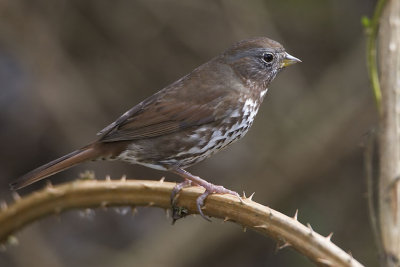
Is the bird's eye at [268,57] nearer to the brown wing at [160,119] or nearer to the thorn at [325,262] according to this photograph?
the brown wing at [160,119]

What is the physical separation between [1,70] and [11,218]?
16.3 ft

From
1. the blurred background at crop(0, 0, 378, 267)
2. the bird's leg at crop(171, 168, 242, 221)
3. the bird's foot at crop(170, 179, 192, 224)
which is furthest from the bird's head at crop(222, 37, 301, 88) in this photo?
the blurred background at crop(0, 0, 378, 267)

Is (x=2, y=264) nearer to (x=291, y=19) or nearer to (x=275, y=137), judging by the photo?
(x=275, y=137)

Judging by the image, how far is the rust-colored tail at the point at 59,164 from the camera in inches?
127

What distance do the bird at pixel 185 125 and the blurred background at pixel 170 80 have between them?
2283 mm

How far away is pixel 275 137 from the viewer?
20.7 ft

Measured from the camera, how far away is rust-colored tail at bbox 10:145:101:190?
127 inches

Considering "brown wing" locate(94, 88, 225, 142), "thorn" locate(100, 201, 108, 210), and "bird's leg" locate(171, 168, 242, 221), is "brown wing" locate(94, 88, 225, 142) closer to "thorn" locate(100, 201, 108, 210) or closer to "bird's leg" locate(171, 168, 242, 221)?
"bird's leg" locate(171, 168, 242, 221)

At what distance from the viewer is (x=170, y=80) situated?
22.9ft

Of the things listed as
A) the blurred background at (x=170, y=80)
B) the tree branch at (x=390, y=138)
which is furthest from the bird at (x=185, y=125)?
the blurred background at (x=170, y=80)

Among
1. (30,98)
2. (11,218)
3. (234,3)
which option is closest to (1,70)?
(30,98)

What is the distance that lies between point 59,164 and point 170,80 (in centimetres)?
364

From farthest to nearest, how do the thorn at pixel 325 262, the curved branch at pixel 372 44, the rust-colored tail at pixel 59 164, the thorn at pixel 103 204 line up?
the rust-colored tail at pixel 59 164 → the curved branch at pixel 372 44 → the thorn at pixel 103 204 → the thorn at pixel 325 262

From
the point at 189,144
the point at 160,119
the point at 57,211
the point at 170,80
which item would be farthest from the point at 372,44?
the point at 170,80
